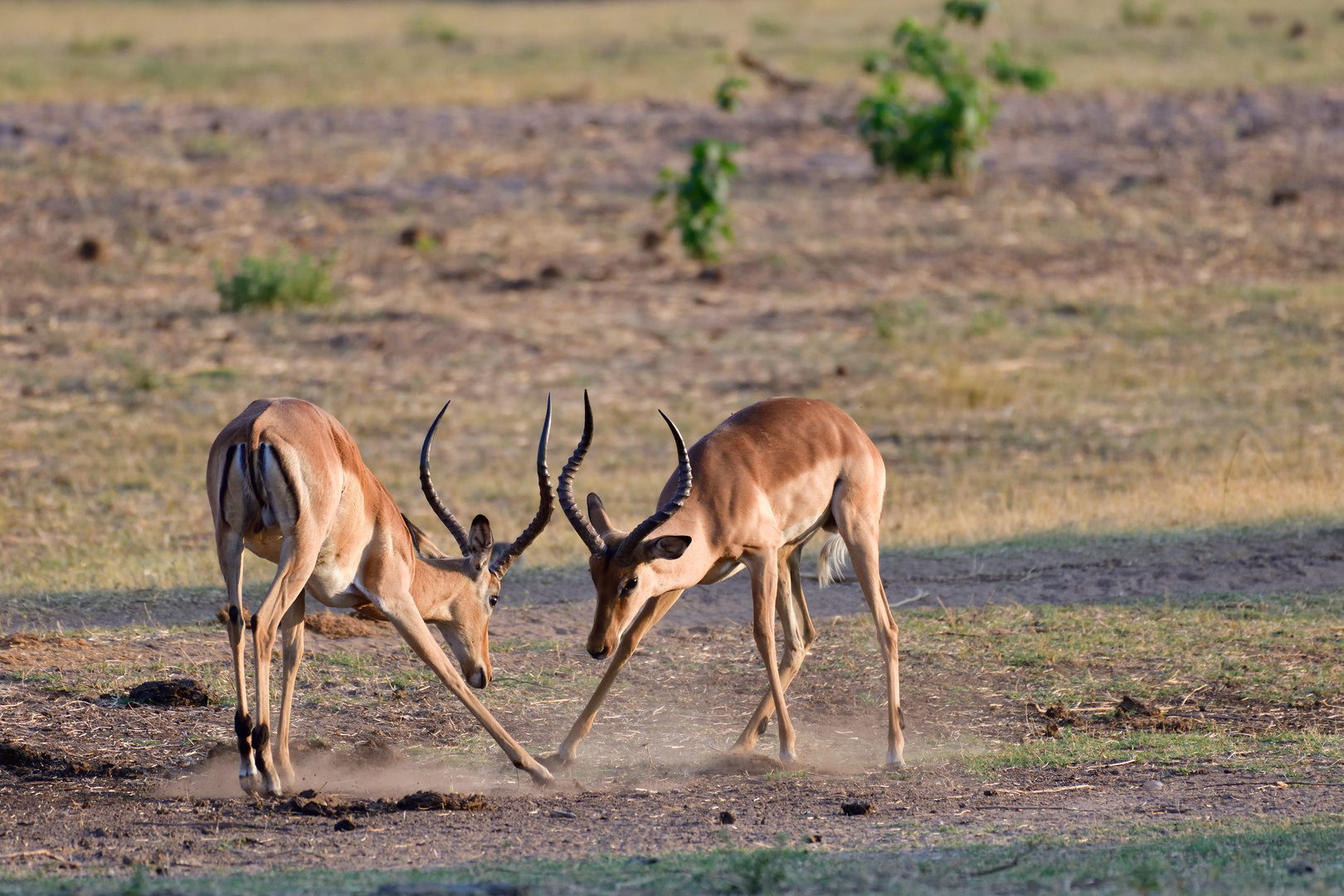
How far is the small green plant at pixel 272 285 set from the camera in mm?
17734

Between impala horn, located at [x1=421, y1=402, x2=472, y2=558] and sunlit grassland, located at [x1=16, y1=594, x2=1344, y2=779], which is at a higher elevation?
impala horn, located at [x1=421, y1=402, x2=472, y2=558]

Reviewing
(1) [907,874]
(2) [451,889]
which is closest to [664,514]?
(1) [907,874]

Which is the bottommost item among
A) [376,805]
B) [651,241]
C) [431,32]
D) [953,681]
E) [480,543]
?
[953,681]

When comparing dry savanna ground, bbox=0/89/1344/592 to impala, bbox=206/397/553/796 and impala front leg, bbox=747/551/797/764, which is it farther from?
impala front leg, bbox=747/551/797/764

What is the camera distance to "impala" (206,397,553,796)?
21.3 feet

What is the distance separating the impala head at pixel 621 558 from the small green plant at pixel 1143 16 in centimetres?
3202

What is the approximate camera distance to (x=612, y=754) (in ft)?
24.5

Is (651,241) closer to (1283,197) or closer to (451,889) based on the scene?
(1283,197)

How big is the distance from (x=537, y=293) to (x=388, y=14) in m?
31.1

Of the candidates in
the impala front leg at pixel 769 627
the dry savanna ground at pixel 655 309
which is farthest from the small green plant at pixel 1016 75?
the impala front leg at pixel 769 627

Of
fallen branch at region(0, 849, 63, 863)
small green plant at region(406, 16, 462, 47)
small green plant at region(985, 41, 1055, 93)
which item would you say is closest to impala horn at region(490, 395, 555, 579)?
fallen branch at region(0, 849, 63, 863)

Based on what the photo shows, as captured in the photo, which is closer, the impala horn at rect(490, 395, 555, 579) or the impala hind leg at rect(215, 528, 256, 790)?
the impala hind leg at rect(215, 528, 256, 790)

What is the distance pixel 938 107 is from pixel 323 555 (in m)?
16.8

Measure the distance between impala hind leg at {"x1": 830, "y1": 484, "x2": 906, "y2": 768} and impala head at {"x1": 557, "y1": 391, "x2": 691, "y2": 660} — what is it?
40.2 inches
